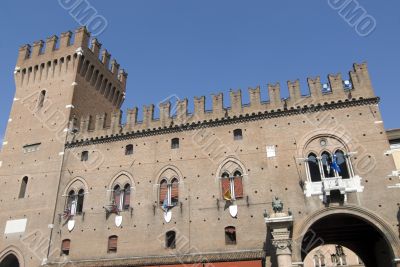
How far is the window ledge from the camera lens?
52.6ft

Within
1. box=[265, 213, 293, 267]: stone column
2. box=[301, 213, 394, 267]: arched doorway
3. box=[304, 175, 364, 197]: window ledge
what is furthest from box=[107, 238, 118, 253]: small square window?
box=[304, 175, 364, 197]: window ledge

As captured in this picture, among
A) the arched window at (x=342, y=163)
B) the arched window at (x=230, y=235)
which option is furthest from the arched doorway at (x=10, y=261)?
the arched window at (x=342, y=163)

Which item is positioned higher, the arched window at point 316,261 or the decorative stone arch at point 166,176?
the decorative stone arch at point 166,176

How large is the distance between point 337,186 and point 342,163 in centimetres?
148

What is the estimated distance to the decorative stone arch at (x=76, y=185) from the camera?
20.6 metres

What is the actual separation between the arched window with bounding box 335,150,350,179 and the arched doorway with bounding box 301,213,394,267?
5.97 ft

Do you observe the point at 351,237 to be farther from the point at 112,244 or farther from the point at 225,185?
the point at 112,244

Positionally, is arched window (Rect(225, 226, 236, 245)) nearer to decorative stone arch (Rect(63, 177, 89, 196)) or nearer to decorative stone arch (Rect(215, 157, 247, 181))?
decorative stone arch (Rect(215, 157, 247, 181))

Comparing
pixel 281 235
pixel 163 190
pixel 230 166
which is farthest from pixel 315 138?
pixel 163 190

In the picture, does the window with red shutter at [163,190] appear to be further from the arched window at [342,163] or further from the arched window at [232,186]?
the arched window at [342,163]

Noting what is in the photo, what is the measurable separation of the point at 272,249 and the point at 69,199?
442 inches

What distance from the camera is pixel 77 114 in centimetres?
2341

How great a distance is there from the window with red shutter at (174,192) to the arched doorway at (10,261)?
9.16 meters

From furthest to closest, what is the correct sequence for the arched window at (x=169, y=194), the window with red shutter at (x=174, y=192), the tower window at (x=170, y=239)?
the window with red shutter at (x=174, y=192) → the arched window at (x=169, y=194) → the tower window at (x=170, y=239)
